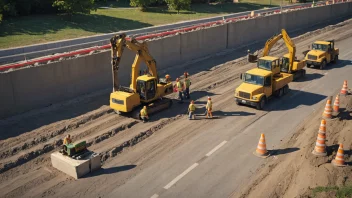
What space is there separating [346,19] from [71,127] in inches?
1990

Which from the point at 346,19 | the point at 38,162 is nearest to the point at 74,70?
the point at 38,162

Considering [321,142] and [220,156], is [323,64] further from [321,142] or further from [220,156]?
[220,156]

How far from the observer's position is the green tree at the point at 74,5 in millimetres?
43656

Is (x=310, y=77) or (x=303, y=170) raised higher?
(x=310, y=77)

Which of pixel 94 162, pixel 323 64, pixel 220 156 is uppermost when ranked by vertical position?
pixel 323 64

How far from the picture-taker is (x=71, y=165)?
1476 centimetres

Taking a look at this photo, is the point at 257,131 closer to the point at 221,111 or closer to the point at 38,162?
the point at 221,111

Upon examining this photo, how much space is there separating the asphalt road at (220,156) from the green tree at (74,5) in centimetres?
2947

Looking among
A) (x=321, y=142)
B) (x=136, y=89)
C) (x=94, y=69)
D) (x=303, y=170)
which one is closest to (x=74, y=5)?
(x=94, y=69)

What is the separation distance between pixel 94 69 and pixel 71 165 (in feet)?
36.7

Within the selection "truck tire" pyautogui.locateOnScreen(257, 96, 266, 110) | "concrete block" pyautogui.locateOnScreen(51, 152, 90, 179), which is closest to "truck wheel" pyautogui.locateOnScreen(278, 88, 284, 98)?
"truck tire" pyautogui.locateOnScreen(257, 96, 266, 110)

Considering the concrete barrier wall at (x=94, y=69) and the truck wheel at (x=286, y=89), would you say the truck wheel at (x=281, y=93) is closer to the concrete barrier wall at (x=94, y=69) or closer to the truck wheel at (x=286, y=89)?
the truck wheel at (x=286, y=89)

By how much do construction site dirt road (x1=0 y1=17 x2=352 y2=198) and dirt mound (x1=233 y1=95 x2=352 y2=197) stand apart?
20.6 inches

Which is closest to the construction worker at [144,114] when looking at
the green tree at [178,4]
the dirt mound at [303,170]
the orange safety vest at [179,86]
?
the orange safety vest at [179,86]
